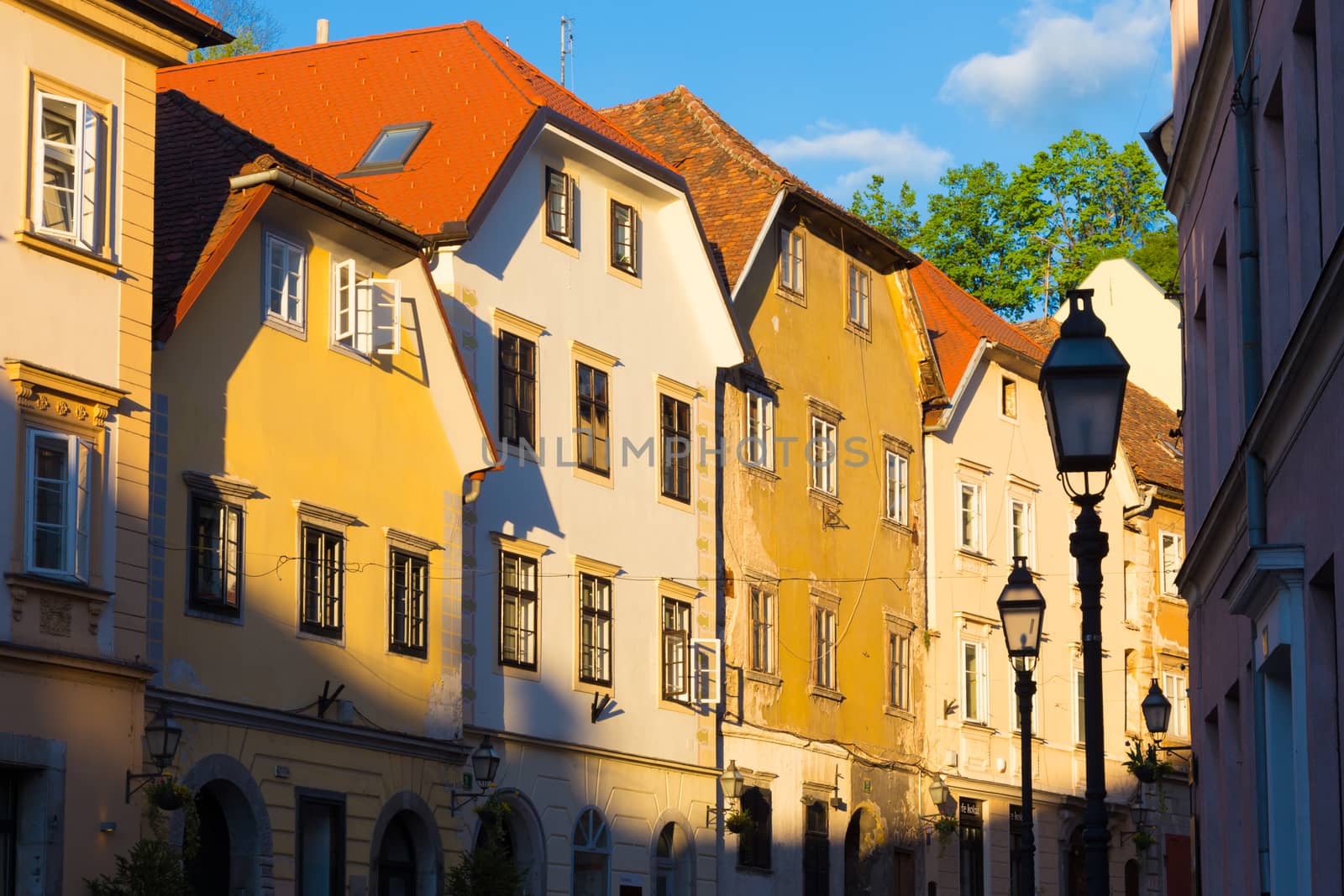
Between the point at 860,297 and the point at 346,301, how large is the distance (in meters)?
17.8

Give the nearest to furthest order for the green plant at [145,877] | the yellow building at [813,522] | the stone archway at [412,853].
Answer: the green plant at [145,877]
the stone archway at [412,853]
the yellow building at [813,522]

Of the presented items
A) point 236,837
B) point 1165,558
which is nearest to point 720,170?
point 1165,558

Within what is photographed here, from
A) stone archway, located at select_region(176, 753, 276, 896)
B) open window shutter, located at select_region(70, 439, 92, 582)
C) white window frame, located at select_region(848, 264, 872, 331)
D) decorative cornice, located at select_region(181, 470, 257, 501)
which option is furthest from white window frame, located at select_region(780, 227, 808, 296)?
open window shutter, located at select_region(70, 439, 92, 582)

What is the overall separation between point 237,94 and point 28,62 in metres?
13.1

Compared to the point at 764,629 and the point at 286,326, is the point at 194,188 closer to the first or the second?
the point at 286,326

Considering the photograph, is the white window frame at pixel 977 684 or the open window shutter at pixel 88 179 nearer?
the open window shutter at pixel 88 179

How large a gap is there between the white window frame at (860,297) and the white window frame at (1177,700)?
13.8 m

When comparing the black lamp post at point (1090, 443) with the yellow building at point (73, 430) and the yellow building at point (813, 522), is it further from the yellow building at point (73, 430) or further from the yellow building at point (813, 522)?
the yellow building at point (813, 522)

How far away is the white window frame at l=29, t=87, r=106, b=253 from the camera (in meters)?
21.3

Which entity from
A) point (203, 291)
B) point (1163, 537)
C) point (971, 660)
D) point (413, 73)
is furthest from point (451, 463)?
point (1163, 537)

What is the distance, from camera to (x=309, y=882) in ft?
82.8

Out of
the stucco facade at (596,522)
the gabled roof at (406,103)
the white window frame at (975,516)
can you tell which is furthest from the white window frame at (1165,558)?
the gabled roof at (406,103)

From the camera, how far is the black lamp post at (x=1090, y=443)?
1017cm

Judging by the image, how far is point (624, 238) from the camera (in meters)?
34.5
